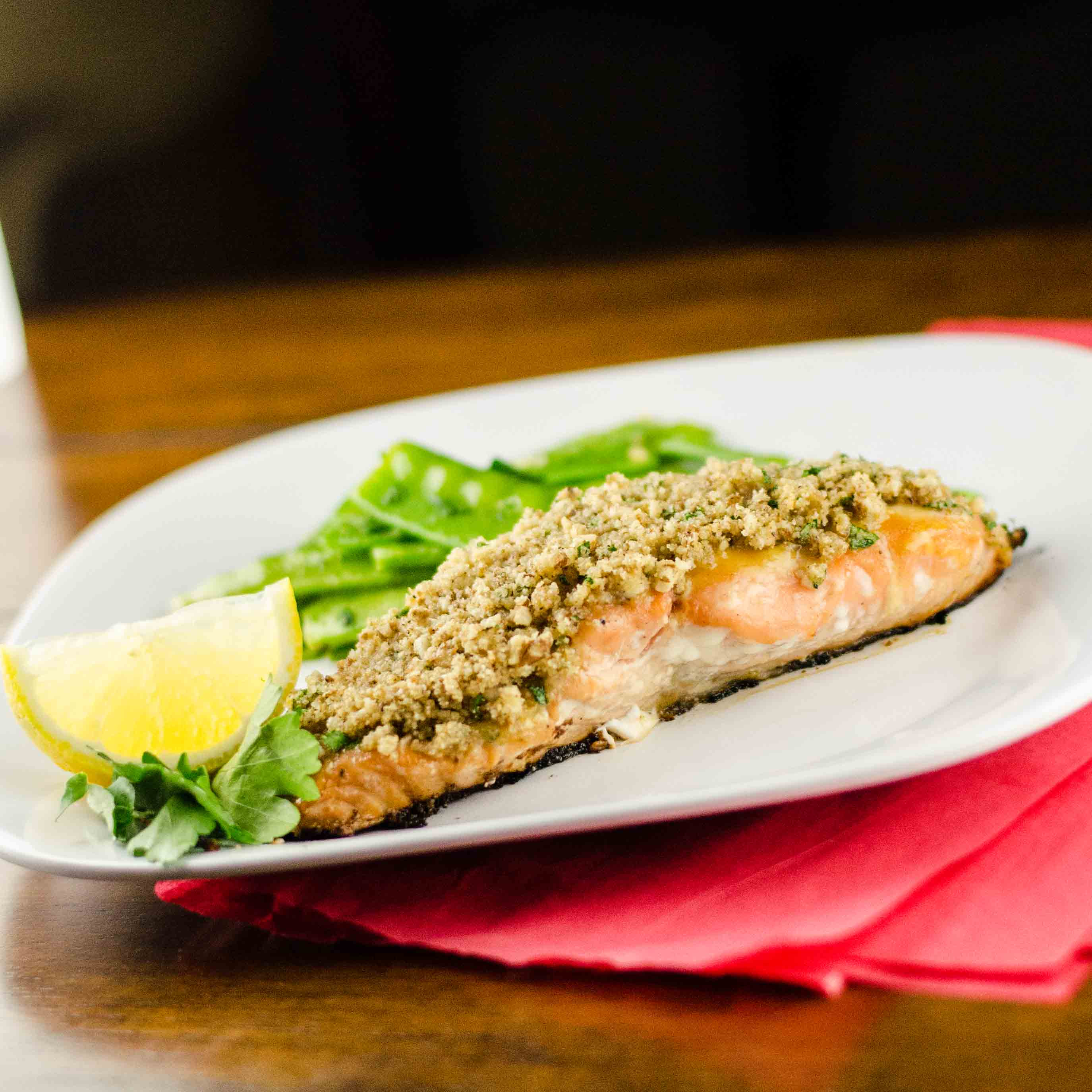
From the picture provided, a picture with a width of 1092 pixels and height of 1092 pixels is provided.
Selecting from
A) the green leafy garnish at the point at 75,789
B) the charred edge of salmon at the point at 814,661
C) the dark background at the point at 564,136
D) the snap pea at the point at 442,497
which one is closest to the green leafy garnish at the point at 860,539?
the charred edge of salmon at the point at 814,661

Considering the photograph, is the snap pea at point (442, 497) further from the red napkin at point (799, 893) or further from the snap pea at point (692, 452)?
the red napkin at point (799, 893)

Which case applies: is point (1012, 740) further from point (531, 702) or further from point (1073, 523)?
point (1073, 523)

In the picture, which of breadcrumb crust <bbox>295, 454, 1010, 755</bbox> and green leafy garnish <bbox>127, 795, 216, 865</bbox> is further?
breadcrumb crust <bbox>295, 454, 1010, 755</bbox>

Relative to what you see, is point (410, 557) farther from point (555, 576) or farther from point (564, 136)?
point (564, 136)

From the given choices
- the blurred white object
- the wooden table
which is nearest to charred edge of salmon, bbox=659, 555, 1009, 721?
the wooden table

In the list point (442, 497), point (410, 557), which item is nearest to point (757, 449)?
point (442, 497)

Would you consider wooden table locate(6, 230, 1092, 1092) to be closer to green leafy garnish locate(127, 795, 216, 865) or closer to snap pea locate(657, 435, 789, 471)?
green leafy garnish locate(127, 795, 216, 865)
